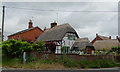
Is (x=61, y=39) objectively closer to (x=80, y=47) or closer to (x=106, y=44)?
(x=80, y=47)

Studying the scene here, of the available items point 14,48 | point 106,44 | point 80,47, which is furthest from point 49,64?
point 106,44

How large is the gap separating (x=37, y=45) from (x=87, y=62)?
20.9 feet

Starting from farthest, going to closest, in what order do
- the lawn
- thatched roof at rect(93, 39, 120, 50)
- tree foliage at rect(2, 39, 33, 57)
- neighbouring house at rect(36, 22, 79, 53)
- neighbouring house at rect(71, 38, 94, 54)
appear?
1. thatched roof at rect(93, 39, 120, 50)
2. neighbouring house at rect(71, 38, 94, 54)
3. neighbouring house at rect(36, 22, 79, 53)
4. tree foliage at rect(2, 39, 33, 57)
5. the lawn

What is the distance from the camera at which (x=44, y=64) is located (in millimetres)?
17750

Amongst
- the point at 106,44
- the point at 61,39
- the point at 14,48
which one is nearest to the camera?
the point at 14,48

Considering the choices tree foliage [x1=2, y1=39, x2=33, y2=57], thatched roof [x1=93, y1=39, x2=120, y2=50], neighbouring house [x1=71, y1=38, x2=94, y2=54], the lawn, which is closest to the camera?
the lawn

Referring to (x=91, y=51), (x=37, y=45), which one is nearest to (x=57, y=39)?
(x=37, y=45)

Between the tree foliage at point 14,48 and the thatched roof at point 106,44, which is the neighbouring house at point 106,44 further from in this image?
the tree foliage at point 14,48

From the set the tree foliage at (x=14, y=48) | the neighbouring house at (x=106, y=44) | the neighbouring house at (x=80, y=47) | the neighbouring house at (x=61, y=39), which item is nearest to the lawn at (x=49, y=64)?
the tree foliage at (x=14, y=48)

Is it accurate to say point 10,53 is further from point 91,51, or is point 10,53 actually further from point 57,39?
point 91,51

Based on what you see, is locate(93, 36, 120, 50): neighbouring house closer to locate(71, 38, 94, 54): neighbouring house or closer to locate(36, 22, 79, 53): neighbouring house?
locate(71, 38, 94, 54): neighbouring house

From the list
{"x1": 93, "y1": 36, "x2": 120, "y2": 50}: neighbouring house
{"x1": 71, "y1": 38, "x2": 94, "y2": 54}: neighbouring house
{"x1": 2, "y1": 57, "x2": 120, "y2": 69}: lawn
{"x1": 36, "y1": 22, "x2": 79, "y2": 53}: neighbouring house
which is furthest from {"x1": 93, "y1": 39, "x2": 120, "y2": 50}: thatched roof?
{"x1": 2, "y1": 57, "x2": 120, "y2": 69}: lawn

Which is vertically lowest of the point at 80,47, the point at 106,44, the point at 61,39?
the point at 80,47

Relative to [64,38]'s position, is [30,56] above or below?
below
